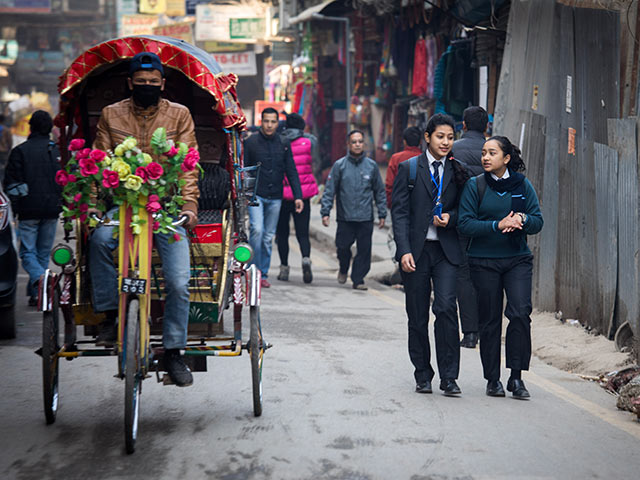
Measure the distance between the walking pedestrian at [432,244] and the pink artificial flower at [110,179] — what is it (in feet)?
7.97

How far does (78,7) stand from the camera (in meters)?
64.1

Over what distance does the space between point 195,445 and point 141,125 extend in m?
1.99

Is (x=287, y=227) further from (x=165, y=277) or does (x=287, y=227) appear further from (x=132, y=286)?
(x=132, y=286)

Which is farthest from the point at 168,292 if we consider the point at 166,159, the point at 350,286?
the point at 350,286

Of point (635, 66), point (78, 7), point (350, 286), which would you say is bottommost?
point (350, 286)

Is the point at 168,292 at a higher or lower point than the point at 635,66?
lower

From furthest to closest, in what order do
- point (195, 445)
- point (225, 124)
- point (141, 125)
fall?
point (225, 124), point (141, 125), point (195, 445)

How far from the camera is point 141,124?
6.28m

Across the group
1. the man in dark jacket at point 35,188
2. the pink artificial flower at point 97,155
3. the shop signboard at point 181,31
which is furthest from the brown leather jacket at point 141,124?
the shop signboard at point 181,31

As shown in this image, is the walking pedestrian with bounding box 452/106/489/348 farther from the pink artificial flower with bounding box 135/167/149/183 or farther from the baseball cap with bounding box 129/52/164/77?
the pink artificial flower with bounding box 135/167/149/183

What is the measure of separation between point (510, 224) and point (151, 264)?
2.52 metres

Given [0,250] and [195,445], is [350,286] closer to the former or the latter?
[0,250]

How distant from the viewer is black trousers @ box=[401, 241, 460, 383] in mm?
7348

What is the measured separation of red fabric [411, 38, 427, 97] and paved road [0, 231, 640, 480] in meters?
10.6
